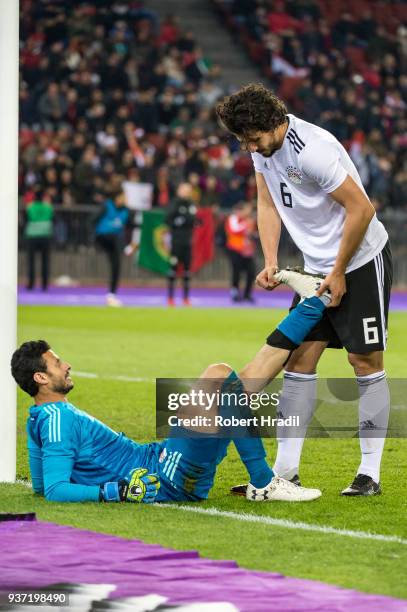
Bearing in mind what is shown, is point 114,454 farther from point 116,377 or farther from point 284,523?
point 116,377

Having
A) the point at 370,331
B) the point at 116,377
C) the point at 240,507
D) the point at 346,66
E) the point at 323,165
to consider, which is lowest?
the point at 240,507

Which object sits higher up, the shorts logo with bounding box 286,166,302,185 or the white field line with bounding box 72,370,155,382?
the shorts logo with bounding box 286,166,302,185

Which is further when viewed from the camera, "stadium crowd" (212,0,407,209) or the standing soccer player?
"stadium crowd" (212,0,407,209)

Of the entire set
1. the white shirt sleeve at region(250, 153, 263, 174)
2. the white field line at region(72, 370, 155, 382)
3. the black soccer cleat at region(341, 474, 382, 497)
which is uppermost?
the white shirt sleeve at region(250, 153, 263, 174)

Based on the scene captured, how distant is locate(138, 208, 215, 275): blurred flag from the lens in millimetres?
27719

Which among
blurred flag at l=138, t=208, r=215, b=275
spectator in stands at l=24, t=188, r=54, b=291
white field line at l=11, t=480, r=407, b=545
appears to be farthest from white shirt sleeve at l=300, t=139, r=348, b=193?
blurred flag at l=138, t=208, r=215, b=275

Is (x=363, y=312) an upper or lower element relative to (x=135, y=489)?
upper

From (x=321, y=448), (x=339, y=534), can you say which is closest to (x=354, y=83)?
(x=321, y=448)

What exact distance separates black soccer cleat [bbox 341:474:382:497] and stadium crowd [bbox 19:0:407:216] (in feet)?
64.6

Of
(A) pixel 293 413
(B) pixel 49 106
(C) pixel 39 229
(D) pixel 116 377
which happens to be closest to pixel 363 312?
(A) pixel 293 413

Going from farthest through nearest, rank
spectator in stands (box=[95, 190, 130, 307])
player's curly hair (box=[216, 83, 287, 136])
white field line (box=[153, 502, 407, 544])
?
1. spectator in stands (box=[95, 190, 130, 307])
2. player's curly hair (box=[216, 83, 287, 136])
3. white field line (box=[153, 502, 407, 544])

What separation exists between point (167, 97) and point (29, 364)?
24.8m

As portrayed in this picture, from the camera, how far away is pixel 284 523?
5859 mm
